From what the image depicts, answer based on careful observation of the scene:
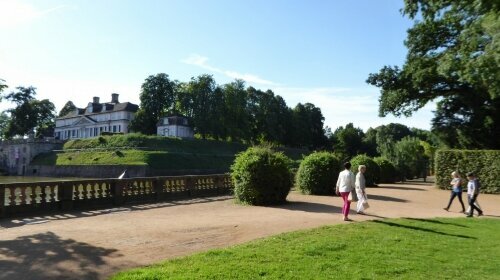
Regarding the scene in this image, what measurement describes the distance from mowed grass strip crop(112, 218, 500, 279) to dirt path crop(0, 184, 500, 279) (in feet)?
2.43

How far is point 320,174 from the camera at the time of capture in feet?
63.6

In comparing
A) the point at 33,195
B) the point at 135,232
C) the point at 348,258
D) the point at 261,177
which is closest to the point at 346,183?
the point at 261,177

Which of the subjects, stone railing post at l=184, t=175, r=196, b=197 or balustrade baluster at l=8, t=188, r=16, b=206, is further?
stone railing post at l=184, t=175, r=196, b=197

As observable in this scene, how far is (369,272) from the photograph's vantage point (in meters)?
6.38

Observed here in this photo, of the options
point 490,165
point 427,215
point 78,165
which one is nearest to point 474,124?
point 490,165

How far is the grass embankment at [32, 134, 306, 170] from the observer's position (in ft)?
197

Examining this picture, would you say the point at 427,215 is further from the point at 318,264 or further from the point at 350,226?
the point at 318,264

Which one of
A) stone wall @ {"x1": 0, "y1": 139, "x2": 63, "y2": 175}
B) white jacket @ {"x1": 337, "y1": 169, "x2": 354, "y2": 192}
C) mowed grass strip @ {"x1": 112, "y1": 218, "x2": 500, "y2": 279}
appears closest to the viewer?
mowed grass strip @ {"x1": 112, "y1": 218, "x2": 500, "y2": 279}

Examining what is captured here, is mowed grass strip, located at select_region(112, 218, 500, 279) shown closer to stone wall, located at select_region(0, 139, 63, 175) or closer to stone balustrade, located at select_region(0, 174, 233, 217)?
stone balustrade, located at select_region(0, 174, 233, 217)

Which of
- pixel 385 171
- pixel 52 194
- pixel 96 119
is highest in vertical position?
pixel 96 119

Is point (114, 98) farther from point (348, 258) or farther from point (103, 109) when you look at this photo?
point (348, 258)

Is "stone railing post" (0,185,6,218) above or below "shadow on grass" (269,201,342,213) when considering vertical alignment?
above

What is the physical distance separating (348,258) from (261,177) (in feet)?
25.2

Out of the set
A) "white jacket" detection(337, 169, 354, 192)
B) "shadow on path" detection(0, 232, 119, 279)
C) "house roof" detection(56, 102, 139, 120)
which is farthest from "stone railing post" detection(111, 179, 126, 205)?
"house roof" detection(56, 102, 139, 120)
